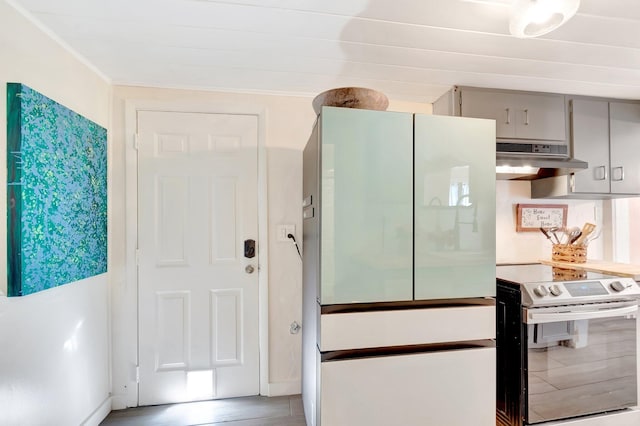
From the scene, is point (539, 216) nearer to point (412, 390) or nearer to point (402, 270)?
point (402, 270)

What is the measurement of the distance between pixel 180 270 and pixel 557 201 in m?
3.09

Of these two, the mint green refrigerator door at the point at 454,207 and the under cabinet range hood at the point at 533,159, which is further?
the under cabinet range hood at the point at 533,159

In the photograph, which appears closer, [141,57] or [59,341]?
[59,341]

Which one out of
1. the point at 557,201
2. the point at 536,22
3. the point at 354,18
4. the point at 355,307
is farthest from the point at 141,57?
the point at 557,201

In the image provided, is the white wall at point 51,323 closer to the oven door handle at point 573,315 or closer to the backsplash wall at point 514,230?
the oven door handle at point 573,315

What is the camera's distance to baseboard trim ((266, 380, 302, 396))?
207 cm

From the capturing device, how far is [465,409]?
1479 mm

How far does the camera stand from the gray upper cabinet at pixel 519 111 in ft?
6.54

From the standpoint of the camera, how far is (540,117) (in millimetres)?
2074

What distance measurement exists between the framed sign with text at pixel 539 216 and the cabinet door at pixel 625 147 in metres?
0.39

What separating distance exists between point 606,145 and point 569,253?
0.84 meters

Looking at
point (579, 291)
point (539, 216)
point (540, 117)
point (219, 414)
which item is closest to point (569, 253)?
point (539, 216)

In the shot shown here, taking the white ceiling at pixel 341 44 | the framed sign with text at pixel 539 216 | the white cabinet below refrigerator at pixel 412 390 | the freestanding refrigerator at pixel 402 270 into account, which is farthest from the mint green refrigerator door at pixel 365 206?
the framed sign with text at pixel 539 216

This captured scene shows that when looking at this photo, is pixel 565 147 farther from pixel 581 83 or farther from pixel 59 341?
pixel 59 341
